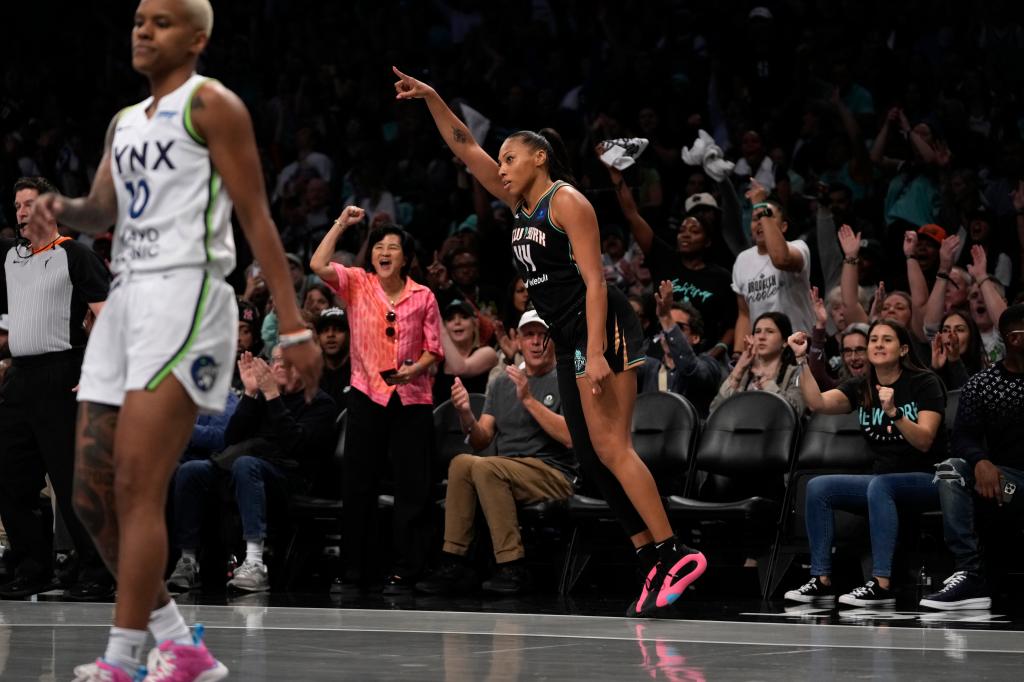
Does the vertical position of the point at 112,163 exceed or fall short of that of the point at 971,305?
it exceeds it

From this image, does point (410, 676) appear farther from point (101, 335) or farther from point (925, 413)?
point (925, 413)

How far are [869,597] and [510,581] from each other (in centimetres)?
176

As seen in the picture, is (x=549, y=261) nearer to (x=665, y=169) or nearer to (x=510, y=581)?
(x=510, y=581)

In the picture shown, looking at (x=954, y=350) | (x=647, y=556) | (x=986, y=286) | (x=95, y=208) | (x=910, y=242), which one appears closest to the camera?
(x=95, y=208)

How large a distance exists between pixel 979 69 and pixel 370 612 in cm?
636

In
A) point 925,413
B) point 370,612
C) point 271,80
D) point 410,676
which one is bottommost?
point 370,612

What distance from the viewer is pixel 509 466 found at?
758 centimetres

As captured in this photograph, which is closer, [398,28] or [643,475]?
[643,475]

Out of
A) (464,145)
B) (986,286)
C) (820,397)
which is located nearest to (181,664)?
(464,145)

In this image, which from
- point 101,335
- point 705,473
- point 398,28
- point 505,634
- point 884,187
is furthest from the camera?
point 398,28

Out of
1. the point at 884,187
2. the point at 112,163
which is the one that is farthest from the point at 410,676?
the point at 884,187

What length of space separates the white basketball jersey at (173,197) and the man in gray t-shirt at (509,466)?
12.3 ft

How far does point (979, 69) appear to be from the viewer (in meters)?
10.5

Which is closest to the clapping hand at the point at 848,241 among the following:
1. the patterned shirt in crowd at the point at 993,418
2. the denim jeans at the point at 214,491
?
the patterned shirt in crowd at the point at 993,418
